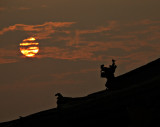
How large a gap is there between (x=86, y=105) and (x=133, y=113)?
215 cm

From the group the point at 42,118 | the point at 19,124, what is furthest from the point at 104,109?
the point at 19,124

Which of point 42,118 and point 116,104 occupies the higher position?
point 42,118

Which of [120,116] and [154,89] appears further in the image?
[120,116]

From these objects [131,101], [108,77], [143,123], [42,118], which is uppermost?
[108,77]

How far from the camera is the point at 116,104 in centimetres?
810

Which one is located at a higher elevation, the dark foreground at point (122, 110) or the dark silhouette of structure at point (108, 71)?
the dark silhouette of structure at point (108, 71)

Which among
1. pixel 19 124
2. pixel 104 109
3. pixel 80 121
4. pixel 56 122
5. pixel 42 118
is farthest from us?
pixel 19 124

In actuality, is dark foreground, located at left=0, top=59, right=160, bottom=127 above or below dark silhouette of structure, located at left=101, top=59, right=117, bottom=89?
below

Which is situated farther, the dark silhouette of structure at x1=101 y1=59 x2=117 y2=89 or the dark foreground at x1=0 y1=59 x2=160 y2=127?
the dark silhouette of structure at x1=101 y1=59 x2=117 y2=89

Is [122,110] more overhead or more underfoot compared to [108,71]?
more underfoot

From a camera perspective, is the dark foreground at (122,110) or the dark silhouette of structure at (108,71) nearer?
the dark foreground at (122,110)

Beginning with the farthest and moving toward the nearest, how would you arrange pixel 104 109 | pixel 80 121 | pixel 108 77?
1. pixel 108 77
2. pixel 80 121
3. pixel 104 109

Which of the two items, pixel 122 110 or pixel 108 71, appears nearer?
pixel 122 110

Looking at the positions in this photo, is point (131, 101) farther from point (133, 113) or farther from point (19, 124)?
point (19, 124)
